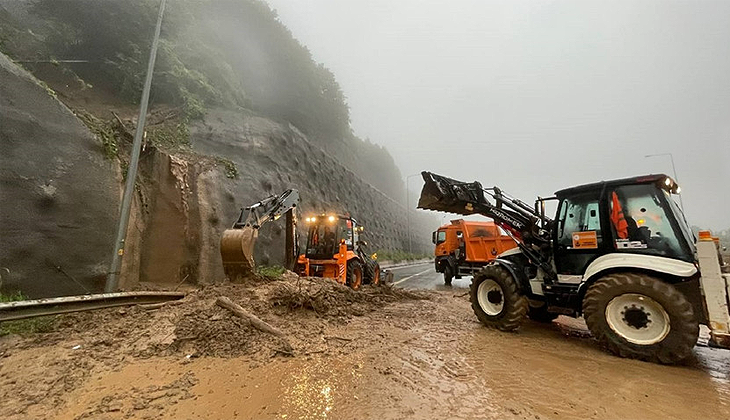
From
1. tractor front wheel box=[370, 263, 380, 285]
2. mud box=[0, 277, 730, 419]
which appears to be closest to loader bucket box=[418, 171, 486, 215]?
mud box=[0, 277, 730, 419]

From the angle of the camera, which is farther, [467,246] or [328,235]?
[467,246]

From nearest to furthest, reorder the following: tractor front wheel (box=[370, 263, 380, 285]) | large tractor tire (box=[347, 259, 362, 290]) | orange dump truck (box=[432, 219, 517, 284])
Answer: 1. large tractor tire (box=[347, 259, 362, 290])
2. tractor front wheel (box=[370, 263, 380, 285])
3. orange dump truck (box=[432, 219, 517, 284])

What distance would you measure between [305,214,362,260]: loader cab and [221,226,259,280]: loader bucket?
3649 millimetres

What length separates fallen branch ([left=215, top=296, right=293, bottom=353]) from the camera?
14.0ft

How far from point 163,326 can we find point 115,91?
15.3 meters

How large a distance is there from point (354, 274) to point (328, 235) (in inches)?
66.2

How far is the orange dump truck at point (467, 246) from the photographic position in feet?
43.5

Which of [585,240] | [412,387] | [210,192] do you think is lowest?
[412,387]

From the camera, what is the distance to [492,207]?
21.1ft

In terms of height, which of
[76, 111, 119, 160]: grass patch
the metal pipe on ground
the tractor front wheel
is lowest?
the tractor front wheel

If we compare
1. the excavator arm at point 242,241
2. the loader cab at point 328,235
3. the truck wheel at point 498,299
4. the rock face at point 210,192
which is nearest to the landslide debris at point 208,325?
the excavator arm at point 242,241

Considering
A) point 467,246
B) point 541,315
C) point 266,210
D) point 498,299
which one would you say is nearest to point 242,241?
point 266,210

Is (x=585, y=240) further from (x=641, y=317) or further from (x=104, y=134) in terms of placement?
(x=104, y=134)

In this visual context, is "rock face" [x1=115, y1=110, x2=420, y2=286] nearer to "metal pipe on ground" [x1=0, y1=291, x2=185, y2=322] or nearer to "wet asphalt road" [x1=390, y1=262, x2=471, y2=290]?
"metal pipe on ground" [x1=0, y1=291, x2=185, y2=322]
